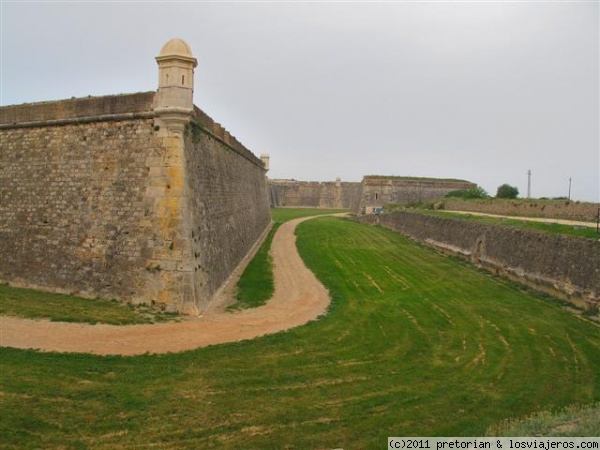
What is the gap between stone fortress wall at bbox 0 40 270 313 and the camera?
1184cm

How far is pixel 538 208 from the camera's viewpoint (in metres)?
24.7

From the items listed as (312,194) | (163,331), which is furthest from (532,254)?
(312,194)

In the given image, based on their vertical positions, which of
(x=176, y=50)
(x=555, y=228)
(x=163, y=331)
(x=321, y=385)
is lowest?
(x=321, y=385)

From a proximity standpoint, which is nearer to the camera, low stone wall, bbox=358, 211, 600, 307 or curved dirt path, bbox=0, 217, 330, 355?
curved dirt path, bbox=0, 217, 330, 355

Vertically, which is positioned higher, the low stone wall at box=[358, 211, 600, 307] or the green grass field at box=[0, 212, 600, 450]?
the low stone wall at box=[358, 211, 600, 307]

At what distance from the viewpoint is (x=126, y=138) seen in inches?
495

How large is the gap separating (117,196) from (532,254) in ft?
44.4

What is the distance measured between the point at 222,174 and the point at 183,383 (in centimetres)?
1057

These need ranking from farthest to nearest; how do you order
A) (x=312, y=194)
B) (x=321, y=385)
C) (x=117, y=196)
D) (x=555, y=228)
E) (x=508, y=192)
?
(x=312, y=194), (x=508, y=192), (x=555, y=228), (x=117, y=196), (x=321, y=385)

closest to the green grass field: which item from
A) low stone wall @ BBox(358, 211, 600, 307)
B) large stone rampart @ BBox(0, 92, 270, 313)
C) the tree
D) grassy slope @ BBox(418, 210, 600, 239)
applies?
low stone wall @ BBox(358, 211, 600, 307)

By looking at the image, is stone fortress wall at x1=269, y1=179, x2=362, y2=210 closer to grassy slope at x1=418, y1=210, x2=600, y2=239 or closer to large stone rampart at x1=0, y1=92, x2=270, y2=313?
grassy slope at x1=418, y1=210, x2=600, y2=239

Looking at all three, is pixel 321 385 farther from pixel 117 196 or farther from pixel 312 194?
pixel 312 194

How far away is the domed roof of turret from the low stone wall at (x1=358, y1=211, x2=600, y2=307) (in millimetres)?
12181

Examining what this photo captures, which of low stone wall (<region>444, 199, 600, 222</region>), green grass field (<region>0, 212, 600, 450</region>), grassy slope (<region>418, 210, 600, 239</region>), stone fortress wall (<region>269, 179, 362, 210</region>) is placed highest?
stone fortress wall (<region>269, 179, 362, 210</region>)
